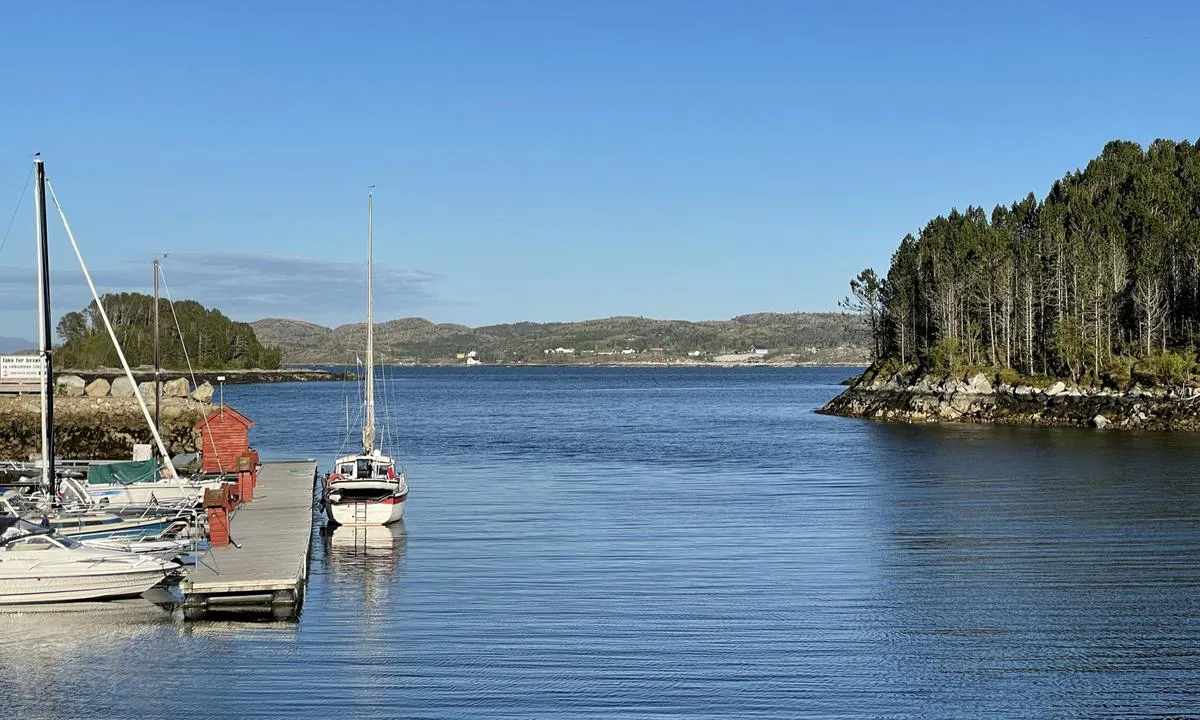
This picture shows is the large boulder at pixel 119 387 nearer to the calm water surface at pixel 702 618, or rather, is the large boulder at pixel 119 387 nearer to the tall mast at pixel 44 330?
the calm water surface at pixel 702 618

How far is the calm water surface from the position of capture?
16.2 metres

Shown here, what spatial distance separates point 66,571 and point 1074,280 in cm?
8145

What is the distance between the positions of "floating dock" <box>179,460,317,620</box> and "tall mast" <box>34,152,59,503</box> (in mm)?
4696

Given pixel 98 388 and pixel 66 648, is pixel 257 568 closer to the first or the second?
pixel 66 648

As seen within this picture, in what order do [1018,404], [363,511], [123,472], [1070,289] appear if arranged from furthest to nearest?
[1070,289], [1018,404], [123,472], [363,511]

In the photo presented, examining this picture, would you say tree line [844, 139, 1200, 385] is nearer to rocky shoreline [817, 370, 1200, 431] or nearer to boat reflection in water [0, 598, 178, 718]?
rocky shoreline [817, 370, 1200, 431]

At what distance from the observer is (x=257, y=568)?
2244cm

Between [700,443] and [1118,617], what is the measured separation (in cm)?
4704

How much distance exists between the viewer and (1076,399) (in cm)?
7688

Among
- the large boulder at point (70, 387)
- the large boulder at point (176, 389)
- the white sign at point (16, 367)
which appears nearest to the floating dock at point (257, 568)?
the white sign at point (16, 367)

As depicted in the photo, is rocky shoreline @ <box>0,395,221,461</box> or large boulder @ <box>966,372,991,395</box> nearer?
rocky shoreline @ <box>0,395,221,461</box>

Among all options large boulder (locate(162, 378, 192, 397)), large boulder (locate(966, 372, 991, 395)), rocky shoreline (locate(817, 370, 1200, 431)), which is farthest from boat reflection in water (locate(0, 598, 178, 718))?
large boulder (locate(966, 372, 991, 395))

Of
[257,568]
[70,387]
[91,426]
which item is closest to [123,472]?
[257,568]

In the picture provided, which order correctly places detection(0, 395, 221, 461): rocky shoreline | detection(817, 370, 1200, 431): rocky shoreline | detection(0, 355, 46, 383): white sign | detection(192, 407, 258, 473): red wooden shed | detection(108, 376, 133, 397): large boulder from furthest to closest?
detection(108, 376, 133, 397): large boulder, detection(817, 370, 1200, 431): rocky shoreline, detection(0, 395, 221, 461): rocky shoreline, detection(0, 355, 46, 383): white sign, detection(192, 407, 258, 473): red wooden shed
